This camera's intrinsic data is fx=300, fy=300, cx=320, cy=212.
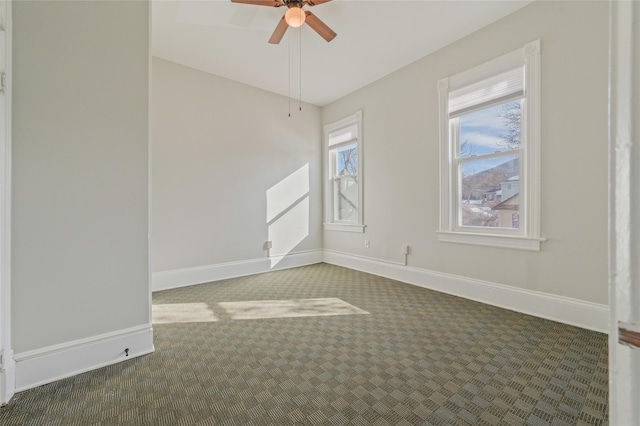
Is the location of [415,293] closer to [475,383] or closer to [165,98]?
[475,383]

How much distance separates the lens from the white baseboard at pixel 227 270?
372cm

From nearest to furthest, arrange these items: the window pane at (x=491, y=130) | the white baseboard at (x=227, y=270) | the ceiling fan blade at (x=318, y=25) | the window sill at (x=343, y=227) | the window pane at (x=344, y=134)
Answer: the ceiling fan blade at (x=318, y=25) < the window pane at (x=491, y=130) < the white baseboard at (x=227, y=270) < the window sill at (x=343, y=227) < the window pane at (x=344, y=134)

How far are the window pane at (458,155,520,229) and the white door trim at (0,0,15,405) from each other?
3810 mm

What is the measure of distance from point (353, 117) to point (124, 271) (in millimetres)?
3829

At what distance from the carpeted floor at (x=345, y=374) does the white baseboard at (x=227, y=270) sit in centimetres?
82

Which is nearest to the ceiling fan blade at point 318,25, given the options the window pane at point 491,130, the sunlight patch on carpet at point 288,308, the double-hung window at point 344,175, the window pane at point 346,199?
the window pane at point 491,130

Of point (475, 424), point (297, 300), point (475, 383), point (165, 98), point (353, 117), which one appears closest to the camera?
point (475, 424)

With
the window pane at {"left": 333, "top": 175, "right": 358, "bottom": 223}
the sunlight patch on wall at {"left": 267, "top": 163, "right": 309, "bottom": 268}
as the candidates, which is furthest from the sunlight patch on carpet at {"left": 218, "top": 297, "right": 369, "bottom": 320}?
the window pane at {"left": 333, "top": 175, "right": 358, "bottom": 223}

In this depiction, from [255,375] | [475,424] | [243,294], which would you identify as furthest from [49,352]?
[475,424]

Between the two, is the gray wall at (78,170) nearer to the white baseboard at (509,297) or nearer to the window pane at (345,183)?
the white baseboard at (509,297)

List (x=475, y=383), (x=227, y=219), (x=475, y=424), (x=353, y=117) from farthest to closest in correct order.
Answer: (x=353, y=117) < (x=227, y=219) < (x=475, y=383) < (x=475, y=424)

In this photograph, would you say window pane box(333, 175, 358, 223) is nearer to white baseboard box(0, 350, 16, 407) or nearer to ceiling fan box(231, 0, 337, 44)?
ceiling fan box(231, 0, 337, 44)

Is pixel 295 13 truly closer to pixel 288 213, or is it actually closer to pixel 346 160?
pixel 346 160

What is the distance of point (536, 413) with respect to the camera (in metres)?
1.51
